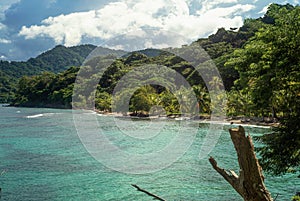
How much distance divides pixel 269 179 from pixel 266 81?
9.75 metres

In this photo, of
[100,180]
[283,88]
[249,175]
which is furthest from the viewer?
[100,180]

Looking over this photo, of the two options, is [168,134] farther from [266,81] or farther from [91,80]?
[91,80]

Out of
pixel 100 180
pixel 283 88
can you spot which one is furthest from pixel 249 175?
pixel 100 180

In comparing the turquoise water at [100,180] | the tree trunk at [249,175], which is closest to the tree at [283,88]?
the tree trunk at [249,175]

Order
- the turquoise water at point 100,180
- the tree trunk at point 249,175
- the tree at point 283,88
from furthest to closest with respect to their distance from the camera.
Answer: the turquoise water at point 100,180 → the tree at point 283,88 → the tree trunk at point 249,175

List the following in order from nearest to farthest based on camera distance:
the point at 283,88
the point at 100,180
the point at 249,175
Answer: the point at 249,175, the point at 283,88, the point at 100,180

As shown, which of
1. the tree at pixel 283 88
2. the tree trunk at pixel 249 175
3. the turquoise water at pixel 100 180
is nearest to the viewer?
the tree trunk at pixel 249 175

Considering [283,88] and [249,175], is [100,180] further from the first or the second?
[249,175]

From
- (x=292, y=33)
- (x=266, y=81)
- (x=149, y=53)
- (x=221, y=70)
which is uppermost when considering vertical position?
(x=149, y=53)

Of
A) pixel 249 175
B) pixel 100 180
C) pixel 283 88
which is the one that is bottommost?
pixel 100 180

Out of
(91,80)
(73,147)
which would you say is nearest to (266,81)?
(73,147)

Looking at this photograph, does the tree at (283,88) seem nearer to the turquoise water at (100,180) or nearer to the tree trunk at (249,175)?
the tree trunk at (249,175)

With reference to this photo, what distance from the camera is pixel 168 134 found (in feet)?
129

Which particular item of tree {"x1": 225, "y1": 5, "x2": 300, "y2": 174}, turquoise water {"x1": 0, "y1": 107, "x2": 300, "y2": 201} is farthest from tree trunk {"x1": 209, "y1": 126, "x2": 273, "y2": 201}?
turquoise water {"x1": 0, "y1": 107, "x2": 300, "y2": 201}
